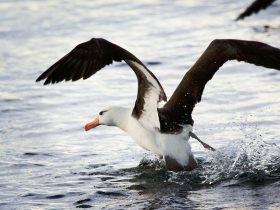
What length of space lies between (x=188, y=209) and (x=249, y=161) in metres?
1.40

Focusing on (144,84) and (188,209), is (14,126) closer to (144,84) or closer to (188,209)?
(144,84)

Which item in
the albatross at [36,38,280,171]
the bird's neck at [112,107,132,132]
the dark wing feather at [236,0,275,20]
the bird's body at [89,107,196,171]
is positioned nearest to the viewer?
the albatross at [36,38,280,171]

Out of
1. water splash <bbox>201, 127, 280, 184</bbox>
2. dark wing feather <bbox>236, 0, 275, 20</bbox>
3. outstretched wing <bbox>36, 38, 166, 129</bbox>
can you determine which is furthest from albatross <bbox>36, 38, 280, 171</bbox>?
dark wing feather <bbox>236, 0, 275, 20</bbox>

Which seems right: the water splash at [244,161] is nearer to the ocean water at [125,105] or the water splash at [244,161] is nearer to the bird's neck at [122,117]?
the ocean water at [125,105]

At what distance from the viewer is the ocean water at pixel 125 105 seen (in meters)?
8.23

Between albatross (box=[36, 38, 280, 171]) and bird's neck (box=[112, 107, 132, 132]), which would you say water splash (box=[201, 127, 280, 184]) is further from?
bird's neck (box=[112, 107, 132, 132])

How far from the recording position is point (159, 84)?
27.9 feet

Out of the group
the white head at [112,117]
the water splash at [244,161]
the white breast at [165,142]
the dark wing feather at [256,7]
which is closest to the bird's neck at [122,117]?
the white head at [112,117]

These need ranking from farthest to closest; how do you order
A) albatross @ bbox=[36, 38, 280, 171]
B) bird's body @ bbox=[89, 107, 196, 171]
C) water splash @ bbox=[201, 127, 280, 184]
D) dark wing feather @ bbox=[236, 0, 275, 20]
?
dark wing feather @ bbox=[236, 0, 275, 20]
bird's body @ bbox=[89, 107, 196, 171]
water splash @ bbox=[201, 127, 280, 184]
albatross @ bbox=[36, 38, 280, 171]

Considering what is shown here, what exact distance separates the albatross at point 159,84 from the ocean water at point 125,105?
0.32 meters

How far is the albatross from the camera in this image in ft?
27.6

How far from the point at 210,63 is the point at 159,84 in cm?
52

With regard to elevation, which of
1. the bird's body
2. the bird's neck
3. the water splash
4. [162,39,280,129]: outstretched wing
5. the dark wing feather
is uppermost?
the dark wing feather

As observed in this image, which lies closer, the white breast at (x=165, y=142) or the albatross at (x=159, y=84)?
the albatross at (x=159, y=84)
